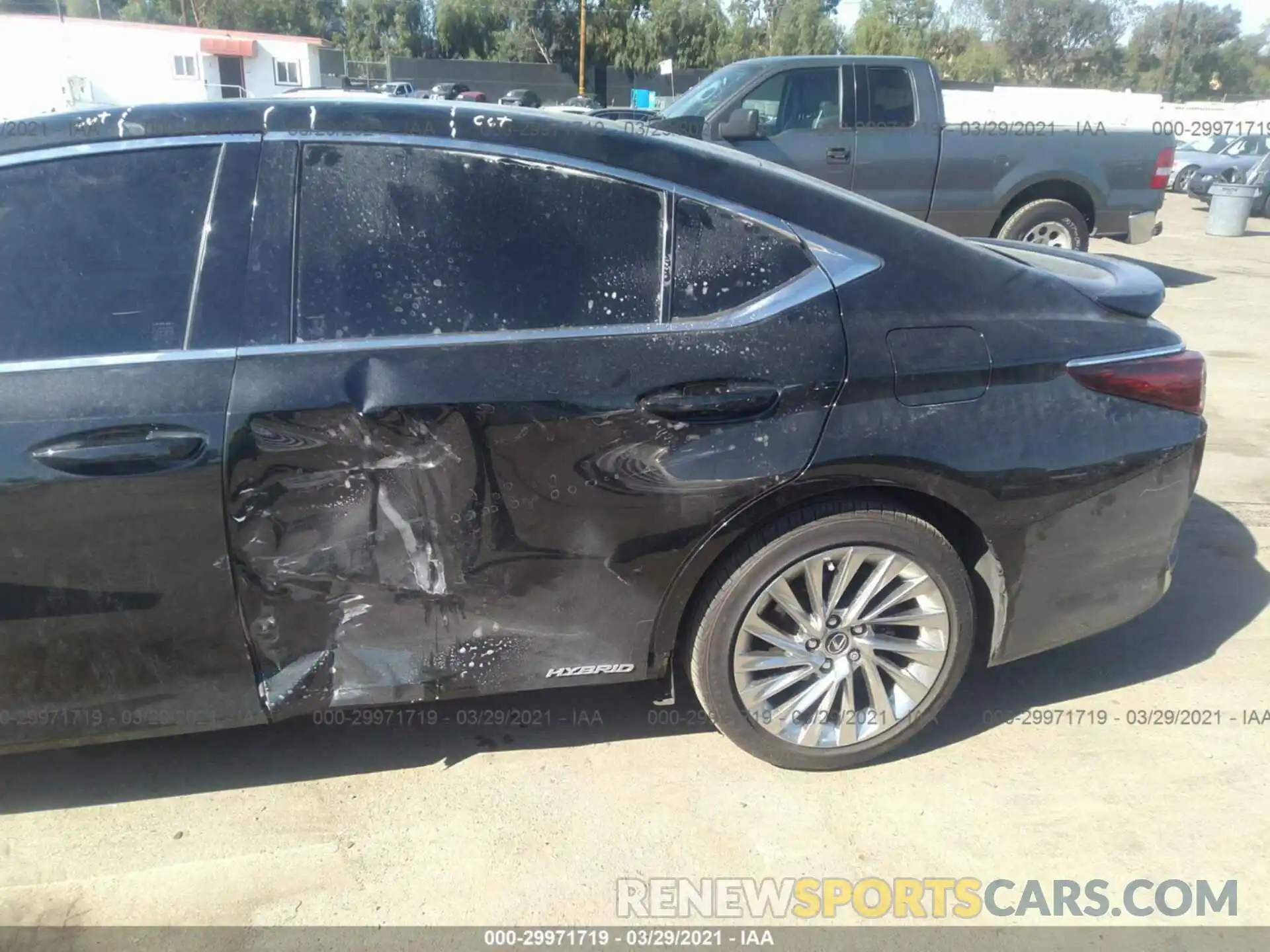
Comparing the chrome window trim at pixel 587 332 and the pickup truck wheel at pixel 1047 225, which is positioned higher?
the chrome window trim at pixel 587 332

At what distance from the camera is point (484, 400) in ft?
7.98

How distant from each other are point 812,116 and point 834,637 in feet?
22.8

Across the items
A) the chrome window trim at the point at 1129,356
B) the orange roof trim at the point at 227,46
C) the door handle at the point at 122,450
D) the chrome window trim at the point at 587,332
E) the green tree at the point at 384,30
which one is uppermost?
the green tree at the point at 384,30

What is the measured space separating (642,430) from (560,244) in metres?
0.51

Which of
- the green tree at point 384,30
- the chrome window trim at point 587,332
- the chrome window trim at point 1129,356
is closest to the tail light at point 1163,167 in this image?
the chrome window trim at point 1129,356

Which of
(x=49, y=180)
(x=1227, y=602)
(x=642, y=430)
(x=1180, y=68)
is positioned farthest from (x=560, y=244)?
(x=1180, y=68)

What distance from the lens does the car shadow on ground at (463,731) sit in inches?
115

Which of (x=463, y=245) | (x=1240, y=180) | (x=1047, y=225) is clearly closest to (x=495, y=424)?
(x=463, y=245)

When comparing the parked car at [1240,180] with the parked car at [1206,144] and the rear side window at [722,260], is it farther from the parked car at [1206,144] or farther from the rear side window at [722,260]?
the rear side window at [722,260]

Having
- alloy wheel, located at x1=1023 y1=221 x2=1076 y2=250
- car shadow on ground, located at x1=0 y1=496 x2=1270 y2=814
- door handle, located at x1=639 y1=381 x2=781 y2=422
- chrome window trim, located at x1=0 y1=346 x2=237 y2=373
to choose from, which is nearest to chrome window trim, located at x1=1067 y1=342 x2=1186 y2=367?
door handle, located at x1=639 y1=381 x2=781 y2=422

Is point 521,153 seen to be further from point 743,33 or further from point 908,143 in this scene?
point 743,33

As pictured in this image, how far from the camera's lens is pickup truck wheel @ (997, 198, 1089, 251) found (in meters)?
9.22

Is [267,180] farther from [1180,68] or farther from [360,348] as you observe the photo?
[1180,68]

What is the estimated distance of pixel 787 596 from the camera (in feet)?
8.95
